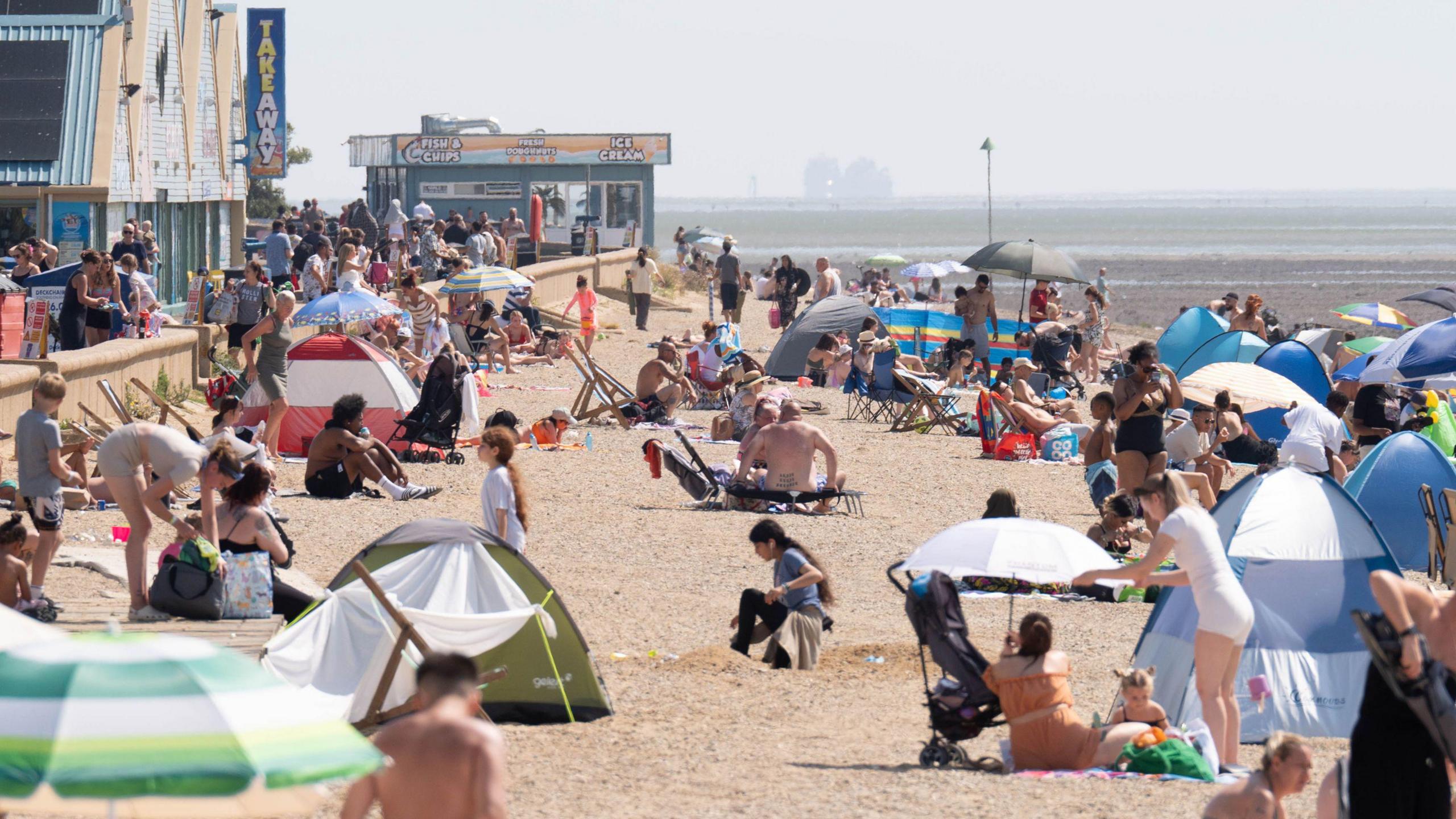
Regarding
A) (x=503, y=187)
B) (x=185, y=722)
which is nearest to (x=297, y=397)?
(x=185, y=722)

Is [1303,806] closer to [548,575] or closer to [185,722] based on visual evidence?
[185,722]

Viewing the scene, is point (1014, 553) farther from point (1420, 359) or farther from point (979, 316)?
point (979, 316)

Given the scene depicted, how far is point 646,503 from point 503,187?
34.1 m

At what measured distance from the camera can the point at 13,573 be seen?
855cm

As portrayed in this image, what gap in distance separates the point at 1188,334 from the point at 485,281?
8971mm

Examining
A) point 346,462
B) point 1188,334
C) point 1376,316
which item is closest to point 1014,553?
point 346,462

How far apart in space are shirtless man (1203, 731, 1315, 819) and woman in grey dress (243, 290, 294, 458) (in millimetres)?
10434

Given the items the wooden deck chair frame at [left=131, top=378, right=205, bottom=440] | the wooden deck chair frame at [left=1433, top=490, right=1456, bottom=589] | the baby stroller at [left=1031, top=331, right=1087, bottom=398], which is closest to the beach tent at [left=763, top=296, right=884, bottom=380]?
the baby stroller at [left=1031, top=331, right=1087, bottom=398]

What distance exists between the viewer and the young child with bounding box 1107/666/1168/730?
7.30 meters

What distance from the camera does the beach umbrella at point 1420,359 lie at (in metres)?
16.1

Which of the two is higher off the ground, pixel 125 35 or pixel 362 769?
pixel 125 35

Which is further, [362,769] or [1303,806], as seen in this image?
[1303,806]

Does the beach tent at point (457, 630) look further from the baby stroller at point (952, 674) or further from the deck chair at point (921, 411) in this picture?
the deck chair at point (921, 411)

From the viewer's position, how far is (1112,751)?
7219mm
